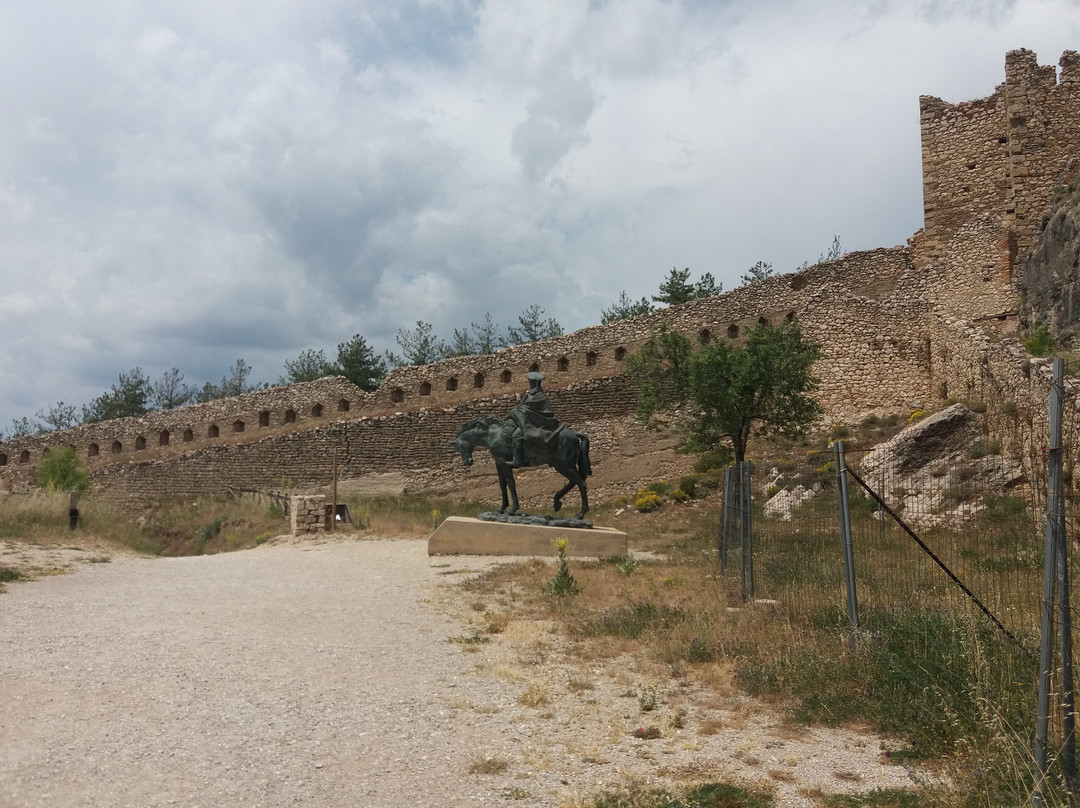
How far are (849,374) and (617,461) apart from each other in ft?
23.2

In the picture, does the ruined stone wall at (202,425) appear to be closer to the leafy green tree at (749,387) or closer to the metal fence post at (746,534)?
the leafy green tree at (749,387)

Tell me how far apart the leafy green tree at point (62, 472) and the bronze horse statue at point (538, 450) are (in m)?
17.4

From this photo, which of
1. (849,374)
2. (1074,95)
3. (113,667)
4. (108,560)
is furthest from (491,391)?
(113,667)

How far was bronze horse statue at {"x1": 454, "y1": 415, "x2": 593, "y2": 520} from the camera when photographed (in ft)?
48.3

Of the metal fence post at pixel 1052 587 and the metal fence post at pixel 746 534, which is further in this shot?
the metal fence post at pixel 746 534

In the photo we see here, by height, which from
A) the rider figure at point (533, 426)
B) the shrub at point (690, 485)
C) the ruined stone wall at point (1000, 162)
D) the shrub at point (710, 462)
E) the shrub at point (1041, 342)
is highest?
the ruined stone wall at point (1000, 162)

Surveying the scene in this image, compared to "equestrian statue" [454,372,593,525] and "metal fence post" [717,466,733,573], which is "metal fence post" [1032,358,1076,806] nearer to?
"metal fence post" [717,466,733,573]

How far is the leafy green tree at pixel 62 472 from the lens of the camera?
27.4 m

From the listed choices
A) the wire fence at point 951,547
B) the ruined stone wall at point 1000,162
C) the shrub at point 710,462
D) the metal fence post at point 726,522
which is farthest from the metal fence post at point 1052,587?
the ruined stone wall at point 1000,162

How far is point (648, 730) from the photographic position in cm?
506

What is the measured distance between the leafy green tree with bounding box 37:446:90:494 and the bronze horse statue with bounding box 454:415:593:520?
57.2ft

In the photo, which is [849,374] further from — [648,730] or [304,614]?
[648,730]

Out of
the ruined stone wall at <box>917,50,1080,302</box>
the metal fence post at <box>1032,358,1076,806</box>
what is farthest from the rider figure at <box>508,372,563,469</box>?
the ruined stone wall at <box>917,50,1080,302</box>

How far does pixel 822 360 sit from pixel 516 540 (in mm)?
13244
